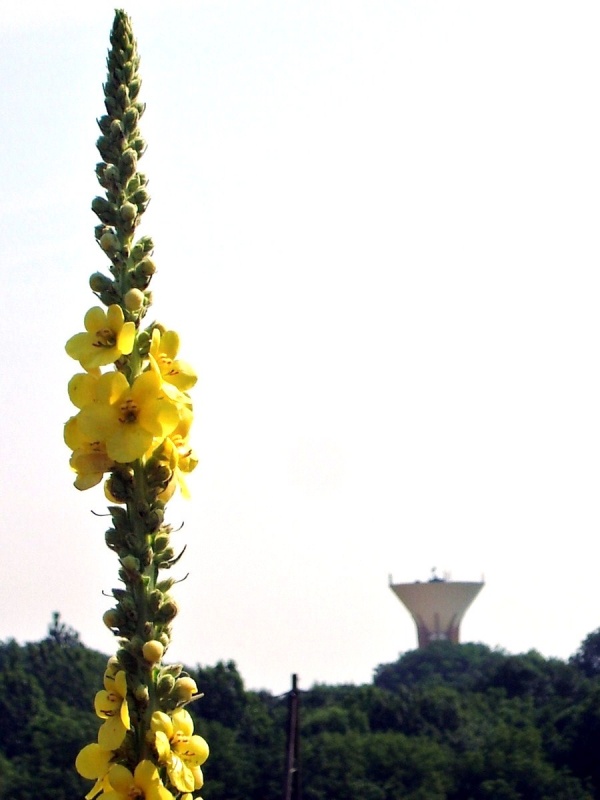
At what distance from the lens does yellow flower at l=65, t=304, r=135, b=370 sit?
184 inches

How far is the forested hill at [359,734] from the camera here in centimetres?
11362

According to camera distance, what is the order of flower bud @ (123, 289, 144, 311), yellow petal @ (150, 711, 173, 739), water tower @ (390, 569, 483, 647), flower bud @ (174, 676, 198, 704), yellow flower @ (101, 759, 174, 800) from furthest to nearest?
water tower @ (390, 569, 483, 647), flower bud @ (123, 289, 144, 311), flower bud @ (174, 676, 198, 704), yellow petal @ (150, 711, 173, 739), yellow flower @ (101, 759, 174, 800)

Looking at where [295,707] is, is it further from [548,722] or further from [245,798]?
[548,722]

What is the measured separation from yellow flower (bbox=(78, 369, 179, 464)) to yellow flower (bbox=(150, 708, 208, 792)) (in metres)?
0.75

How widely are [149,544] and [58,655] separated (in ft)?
453

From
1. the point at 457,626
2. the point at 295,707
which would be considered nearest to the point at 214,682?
the point at 457,626

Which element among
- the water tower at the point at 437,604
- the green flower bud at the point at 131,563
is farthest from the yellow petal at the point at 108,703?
the water tower at the point at 437,604

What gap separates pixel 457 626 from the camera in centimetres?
18338

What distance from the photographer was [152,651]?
179 inches

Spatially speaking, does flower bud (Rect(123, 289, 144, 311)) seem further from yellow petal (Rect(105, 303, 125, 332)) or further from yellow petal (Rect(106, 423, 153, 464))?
yellow petal (Rect(106, 423, 153, 464))

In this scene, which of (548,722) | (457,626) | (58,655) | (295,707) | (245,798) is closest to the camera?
(295,707)

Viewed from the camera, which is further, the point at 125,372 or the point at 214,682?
the point at 214,682

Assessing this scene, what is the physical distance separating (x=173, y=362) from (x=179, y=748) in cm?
112

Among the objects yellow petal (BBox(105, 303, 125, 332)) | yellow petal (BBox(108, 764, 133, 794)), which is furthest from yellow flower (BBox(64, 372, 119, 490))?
yellow petal (BBox(108, 764, 133, 794))
